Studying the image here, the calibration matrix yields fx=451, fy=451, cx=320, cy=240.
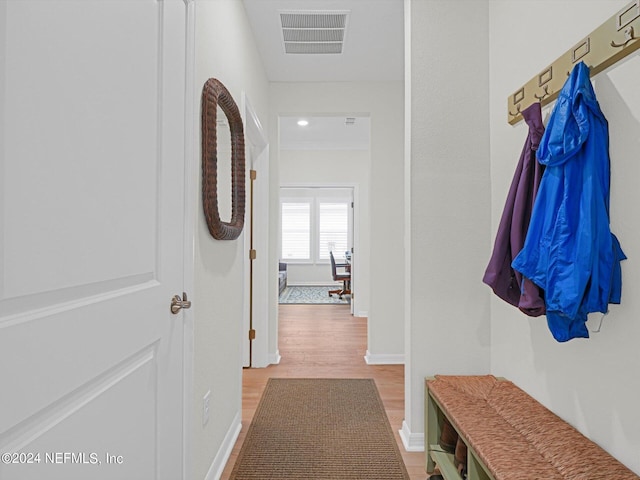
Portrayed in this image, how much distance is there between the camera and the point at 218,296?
6.96 ft

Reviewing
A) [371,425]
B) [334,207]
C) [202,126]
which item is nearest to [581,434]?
[371,425]

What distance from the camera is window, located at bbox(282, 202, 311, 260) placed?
33.5 ft

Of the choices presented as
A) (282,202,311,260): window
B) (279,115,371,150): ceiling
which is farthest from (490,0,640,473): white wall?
(282,202,311,260): window

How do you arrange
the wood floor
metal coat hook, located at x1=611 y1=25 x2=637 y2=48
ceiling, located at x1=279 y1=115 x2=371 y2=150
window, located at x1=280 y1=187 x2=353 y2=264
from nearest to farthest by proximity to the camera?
metal coat hook, located at x1=611 y1=25 x2=637 y2=48
the wood floor
ceiling, located at x1=279 y1=115 x2=371 y2=150
window, located at x1=280 y1=187 x2=353 y2=264

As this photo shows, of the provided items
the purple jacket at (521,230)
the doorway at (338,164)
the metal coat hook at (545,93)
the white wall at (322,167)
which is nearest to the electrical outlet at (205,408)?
the purple jacket at (521,230)

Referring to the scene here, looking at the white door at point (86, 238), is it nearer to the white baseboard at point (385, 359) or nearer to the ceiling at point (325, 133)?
the white baseboard at point (385, 359)

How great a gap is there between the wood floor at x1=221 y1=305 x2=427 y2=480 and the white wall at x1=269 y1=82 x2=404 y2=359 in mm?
374

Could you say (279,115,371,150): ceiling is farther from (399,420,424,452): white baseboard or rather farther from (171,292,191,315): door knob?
(171,292,191,315): door knob

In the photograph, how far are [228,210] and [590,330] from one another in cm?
164

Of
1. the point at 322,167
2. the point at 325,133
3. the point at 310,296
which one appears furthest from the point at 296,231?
the point at 325,133

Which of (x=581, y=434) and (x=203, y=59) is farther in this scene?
(x=203, y=59)

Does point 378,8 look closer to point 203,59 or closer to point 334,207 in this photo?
point 203,59

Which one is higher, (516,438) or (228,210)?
(228,210)

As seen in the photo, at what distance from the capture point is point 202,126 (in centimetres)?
180
